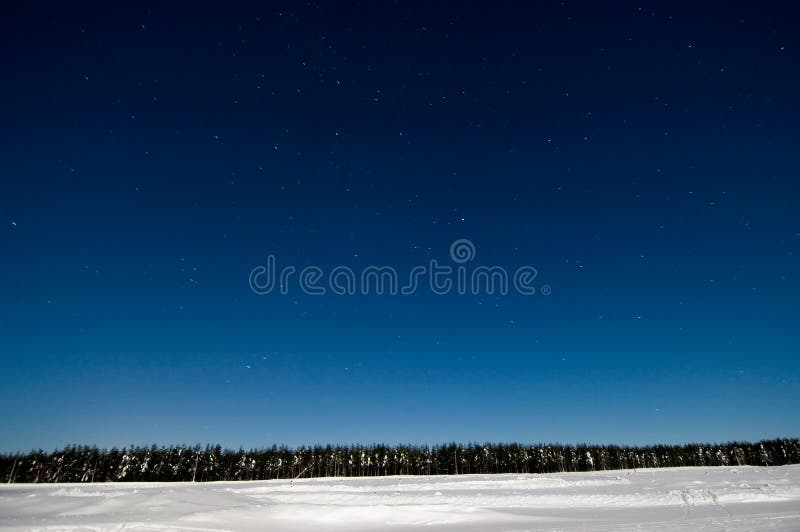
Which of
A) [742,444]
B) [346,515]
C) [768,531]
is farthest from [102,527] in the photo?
[742,444]

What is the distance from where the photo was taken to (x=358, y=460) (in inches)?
3607

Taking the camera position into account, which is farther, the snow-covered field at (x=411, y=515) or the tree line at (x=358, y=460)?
the tree line at (x=358, y=460)

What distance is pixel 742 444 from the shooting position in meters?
97.9

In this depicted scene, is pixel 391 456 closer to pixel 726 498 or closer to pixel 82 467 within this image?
pixel 82 467

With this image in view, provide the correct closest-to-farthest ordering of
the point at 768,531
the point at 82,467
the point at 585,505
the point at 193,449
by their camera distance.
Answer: the point at 768,531 → the point at 585,505 → the point at 82,467 → the point at 193,449

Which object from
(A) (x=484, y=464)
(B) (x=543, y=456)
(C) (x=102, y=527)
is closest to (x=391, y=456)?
(A) (x=484, y=464)

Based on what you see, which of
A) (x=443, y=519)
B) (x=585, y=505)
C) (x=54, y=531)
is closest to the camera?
(x=54, y=531)

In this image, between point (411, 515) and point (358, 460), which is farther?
point (358, 460)

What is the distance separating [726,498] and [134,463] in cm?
9163

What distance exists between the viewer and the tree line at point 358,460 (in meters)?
76.0

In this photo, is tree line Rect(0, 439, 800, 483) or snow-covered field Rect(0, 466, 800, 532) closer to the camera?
snow-covered field Rect(0, 466, 800, 532)

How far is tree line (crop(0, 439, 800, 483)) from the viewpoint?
249 feet

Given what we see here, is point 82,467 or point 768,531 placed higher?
point 768,531

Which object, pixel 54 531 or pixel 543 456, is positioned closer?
pixel 54 531
